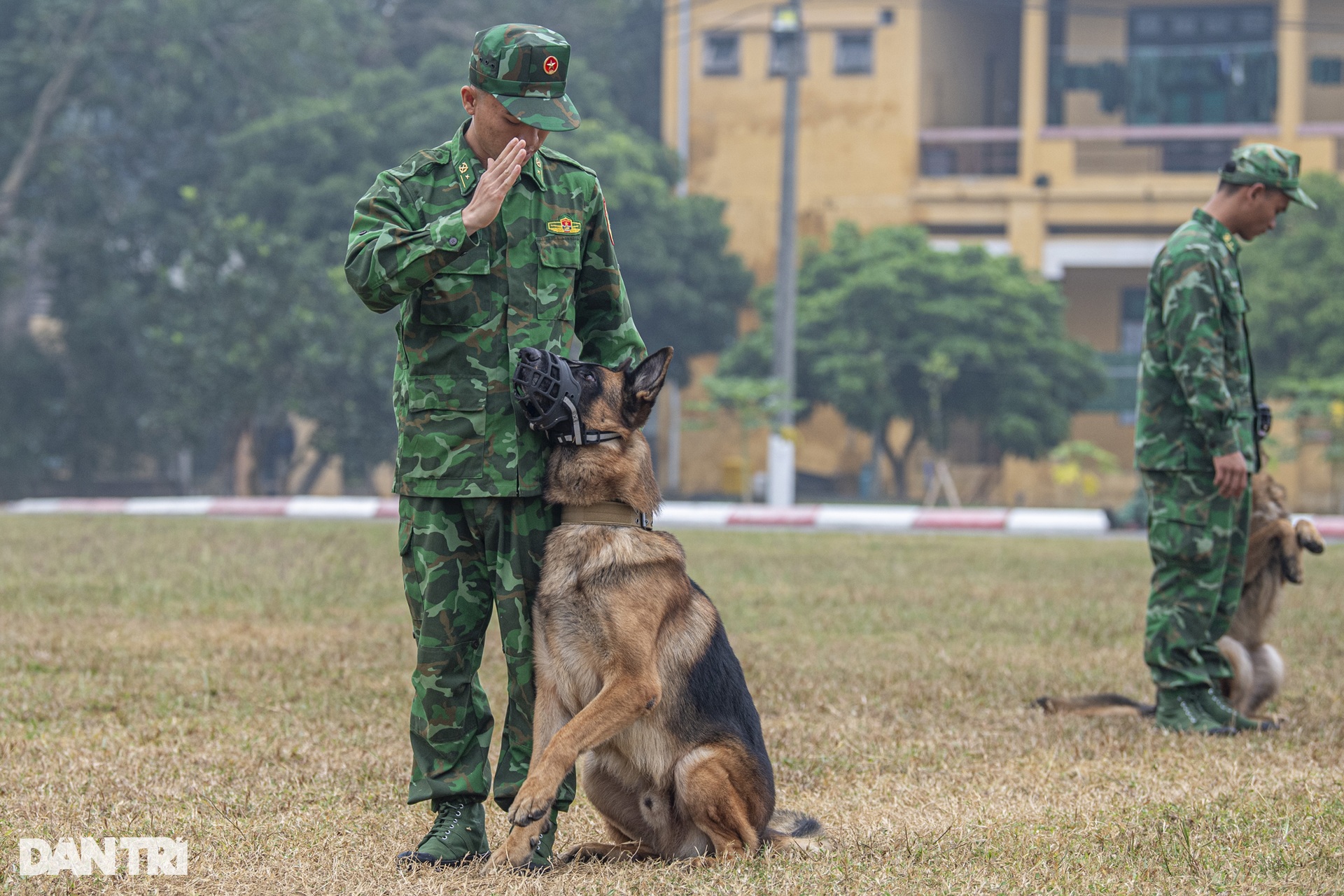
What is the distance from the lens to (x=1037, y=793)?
16.6 feet

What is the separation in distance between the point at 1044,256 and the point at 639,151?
8.91m

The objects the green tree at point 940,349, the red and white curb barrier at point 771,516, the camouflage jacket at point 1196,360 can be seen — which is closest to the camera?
the camouflage jacket at point 1196,360

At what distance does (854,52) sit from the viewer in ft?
110

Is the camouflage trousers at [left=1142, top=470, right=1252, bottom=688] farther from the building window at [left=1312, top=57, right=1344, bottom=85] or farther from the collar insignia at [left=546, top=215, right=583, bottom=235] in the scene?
the building window at [left=1312, top=57, right=1344, bottom=85]

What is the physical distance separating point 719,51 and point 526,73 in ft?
103

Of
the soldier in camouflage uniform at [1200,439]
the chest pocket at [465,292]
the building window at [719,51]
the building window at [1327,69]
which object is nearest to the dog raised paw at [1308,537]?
the soldier in camouflage uniform at [1200,439]

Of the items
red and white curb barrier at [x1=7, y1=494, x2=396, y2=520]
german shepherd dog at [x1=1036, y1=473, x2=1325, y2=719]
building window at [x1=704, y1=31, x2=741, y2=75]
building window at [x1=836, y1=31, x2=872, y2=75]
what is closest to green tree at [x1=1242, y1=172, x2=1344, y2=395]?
building window at [x1=836, y1=31, x2=872, y2=75]

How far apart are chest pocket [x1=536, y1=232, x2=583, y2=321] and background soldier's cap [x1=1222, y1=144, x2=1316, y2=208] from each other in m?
3.23

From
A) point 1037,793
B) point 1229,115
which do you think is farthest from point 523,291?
point 1229,115

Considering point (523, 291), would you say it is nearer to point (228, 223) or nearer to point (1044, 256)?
point (228, 223)

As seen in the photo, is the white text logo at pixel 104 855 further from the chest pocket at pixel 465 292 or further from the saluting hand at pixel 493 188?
the saluting hand at pixel 493 188

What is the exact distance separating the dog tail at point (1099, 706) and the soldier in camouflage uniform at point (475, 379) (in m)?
3.04

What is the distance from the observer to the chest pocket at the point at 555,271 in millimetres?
3959

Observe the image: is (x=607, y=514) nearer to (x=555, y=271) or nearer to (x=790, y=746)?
(x=555, y=271)
